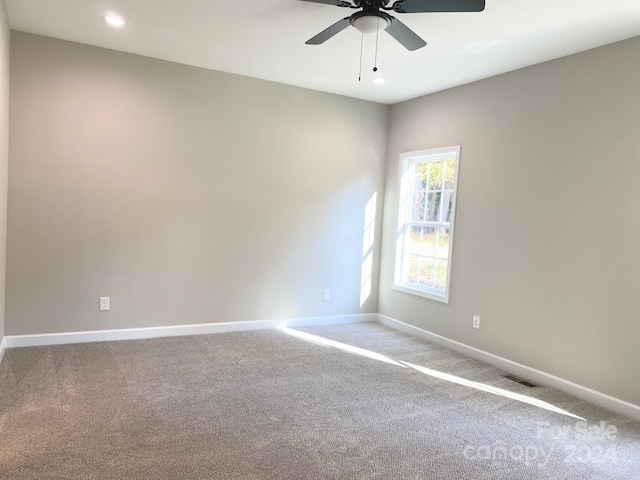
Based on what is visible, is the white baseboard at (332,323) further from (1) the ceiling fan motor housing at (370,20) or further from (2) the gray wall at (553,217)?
(1) the ceiling fan motor housing at (370,20)

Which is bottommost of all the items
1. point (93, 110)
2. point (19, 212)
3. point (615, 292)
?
point (615, 292)

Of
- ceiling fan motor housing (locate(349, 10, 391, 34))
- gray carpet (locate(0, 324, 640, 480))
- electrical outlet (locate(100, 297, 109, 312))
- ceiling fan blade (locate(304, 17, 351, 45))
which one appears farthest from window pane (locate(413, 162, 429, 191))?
electrical outlet (locate(100, 297, 109, 312))

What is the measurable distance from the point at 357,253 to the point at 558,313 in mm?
2340

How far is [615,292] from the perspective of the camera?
3102 millimetres

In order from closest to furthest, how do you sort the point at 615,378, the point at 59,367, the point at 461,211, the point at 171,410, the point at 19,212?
the point at 171,410
the point at 615,378
the point at 59,367
the point at 19,212
the point at 461,211

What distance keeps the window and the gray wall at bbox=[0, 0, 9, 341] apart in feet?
12.5

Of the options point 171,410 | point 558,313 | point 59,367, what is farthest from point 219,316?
point 558,313

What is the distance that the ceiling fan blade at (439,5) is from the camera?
7.14 ft

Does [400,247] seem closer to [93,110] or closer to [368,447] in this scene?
[368,447]

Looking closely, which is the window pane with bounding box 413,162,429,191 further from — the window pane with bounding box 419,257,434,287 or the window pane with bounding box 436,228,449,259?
the window pane with bounding box 419,257,434,287

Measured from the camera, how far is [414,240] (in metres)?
5.04

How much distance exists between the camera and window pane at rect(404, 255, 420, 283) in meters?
5.01

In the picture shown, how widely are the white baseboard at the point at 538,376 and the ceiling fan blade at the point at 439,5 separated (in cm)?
277

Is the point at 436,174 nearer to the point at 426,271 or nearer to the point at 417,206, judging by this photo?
the point at 417,206
